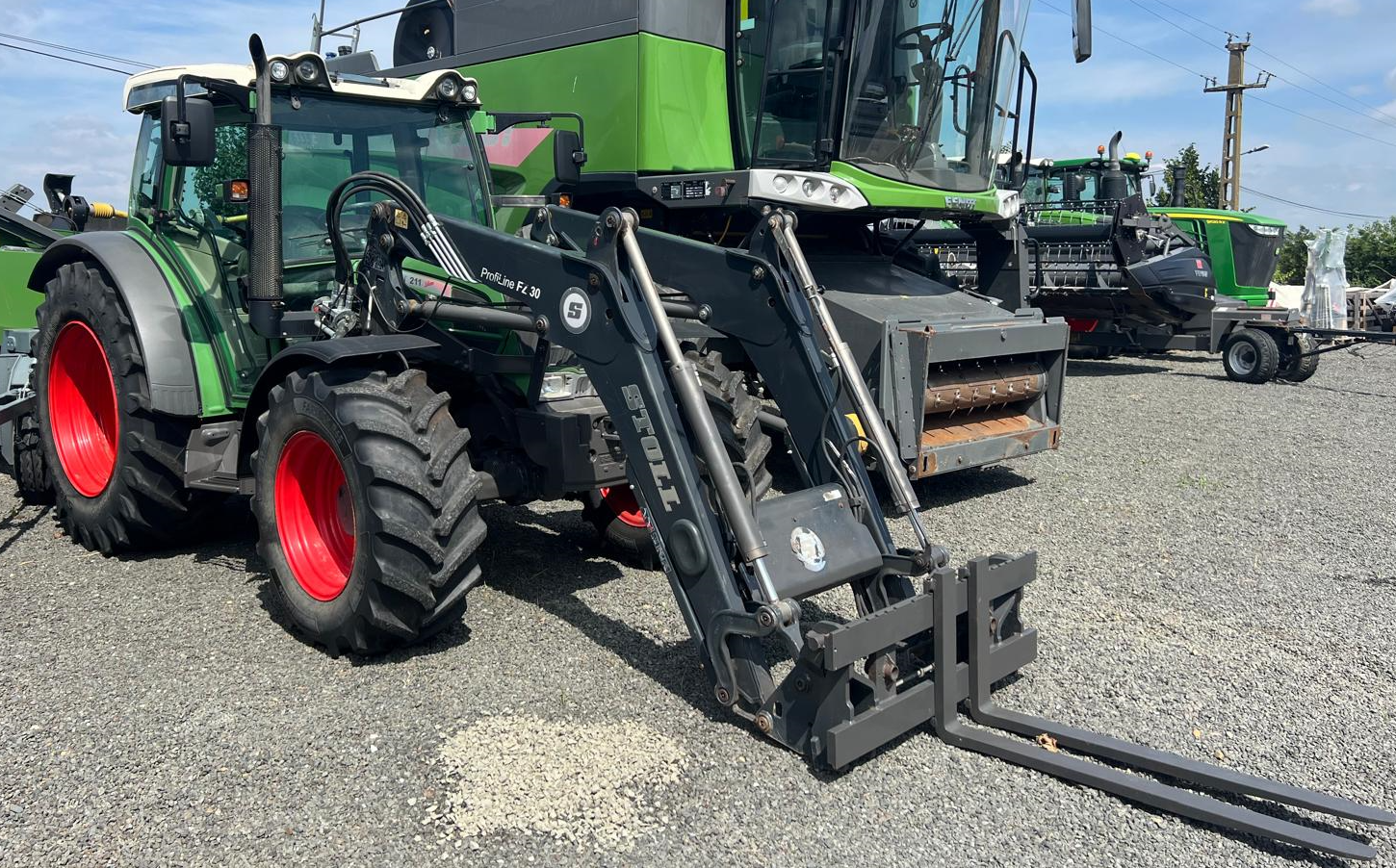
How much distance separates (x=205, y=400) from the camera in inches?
208

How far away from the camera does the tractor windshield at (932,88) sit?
7.11 meters

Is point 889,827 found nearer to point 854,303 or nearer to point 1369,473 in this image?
point 854,303

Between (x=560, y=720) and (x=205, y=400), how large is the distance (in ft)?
8.95

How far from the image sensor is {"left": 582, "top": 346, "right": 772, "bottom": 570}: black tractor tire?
479 centimetres

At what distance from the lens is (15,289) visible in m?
7.82

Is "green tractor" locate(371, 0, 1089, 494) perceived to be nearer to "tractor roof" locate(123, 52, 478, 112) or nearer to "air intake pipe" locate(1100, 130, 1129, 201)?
"tractor roof" locate(123, 52, 478, 112)

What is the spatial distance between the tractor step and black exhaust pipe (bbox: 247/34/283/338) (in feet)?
10.3

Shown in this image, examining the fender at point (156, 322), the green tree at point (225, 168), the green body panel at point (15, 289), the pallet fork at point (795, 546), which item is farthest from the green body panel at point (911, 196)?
the green body panel at point (15, 289)

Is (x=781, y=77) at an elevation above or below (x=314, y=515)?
above

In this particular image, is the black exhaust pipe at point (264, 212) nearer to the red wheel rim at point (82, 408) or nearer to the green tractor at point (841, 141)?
the red wheel rim at point (82, 408)

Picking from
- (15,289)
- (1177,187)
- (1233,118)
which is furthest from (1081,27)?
(1233,118)

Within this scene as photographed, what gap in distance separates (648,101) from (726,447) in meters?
3.42

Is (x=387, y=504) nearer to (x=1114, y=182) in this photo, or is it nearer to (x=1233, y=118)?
(x=1114, y=182)

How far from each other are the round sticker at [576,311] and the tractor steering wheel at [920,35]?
166 inches
